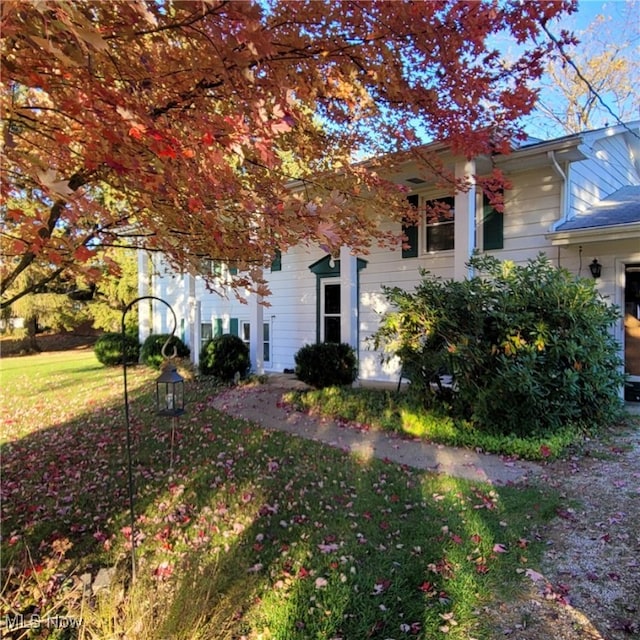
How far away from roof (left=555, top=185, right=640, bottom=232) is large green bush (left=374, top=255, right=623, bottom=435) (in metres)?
1.57

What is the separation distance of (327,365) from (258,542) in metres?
5.39

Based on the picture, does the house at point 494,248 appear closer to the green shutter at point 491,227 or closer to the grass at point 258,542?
the green shutter at point 491,227

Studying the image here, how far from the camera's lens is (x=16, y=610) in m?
2.73

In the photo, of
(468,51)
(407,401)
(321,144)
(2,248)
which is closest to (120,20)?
(2,248)

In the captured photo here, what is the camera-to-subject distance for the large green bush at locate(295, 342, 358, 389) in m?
8.94

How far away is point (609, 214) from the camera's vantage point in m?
7.89

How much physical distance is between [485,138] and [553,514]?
3.36m

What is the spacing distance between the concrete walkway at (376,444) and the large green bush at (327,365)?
Answer: 0.76 meters

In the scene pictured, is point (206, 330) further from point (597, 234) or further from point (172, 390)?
point (597, 234)

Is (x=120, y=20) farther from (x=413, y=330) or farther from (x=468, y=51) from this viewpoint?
(x=413, y=330)

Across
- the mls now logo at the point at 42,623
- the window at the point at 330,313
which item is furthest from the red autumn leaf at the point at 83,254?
the window at the point at 330,313

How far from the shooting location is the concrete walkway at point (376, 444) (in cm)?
506

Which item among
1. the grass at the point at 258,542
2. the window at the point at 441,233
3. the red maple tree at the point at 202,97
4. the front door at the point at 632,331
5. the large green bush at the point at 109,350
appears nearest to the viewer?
the red maple tree at the point at 202,97

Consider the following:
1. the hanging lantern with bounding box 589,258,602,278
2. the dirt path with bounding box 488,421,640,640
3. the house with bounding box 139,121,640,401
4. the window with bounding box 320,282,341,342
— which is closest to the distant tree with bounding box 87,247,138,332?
the house with bounding box 139,121,640,401
